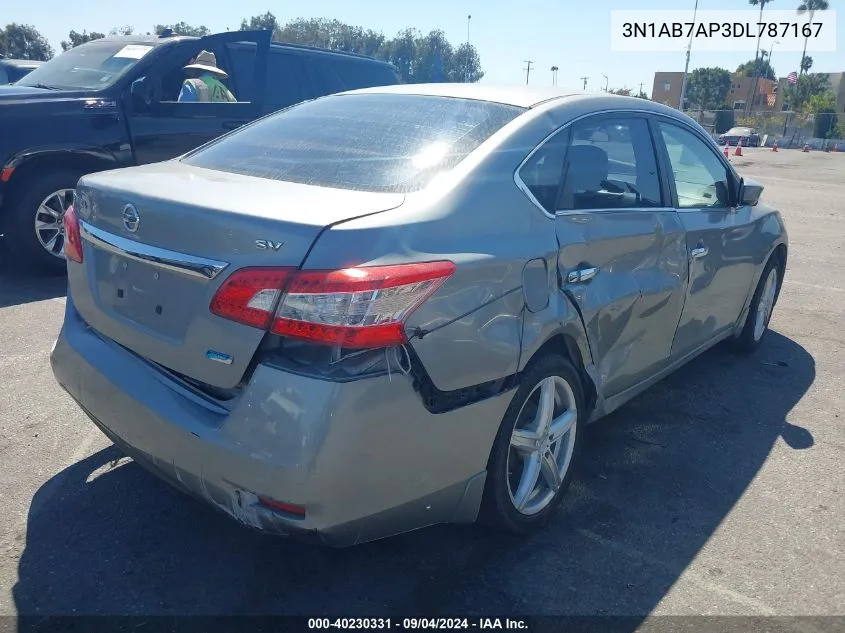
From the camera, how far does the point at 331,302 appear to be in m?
2.03

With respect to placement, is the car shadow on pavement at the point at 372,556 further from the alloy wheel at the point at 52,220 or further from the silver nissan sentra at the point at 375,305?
the alloy wheel at the point at 52,220

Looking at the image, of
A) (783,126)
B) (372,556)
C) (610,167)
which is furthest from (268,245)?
(783,126)

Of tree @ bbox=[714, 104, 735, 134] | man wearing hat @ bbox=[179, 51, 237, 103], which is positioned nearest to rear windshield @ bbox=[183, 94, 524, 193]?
man wearing hat @ bbox=[179, 51, 237, 103]

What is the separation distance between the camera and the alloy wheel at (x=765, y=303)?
5105 mm

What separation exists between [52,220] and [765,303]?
220 inches

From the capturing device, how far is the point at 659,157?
143 inches

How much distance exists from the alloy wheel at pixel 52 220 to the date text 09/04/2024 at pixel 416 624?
4.74 metres

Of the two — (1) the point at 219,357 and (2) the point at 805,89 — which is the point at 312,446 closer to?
(1) the point at 219,357

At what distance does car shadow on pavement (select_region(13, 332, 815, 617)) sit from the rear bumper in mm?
308

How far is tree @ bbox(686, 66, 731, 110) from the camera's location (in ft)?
318

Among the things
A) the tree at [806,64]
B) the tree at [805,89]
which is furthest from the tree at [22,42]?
the tree at [806,64]

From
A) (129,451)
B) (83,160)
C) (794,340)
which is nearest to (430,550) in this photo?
(129,451)

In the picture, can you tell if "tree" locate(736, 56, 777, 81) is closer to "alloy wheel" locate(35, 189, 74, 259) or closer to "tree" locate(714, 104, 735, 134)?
"tree" locate(714, 104, 735, 134)

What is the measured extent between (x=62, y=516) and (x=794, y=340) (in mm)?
5144
